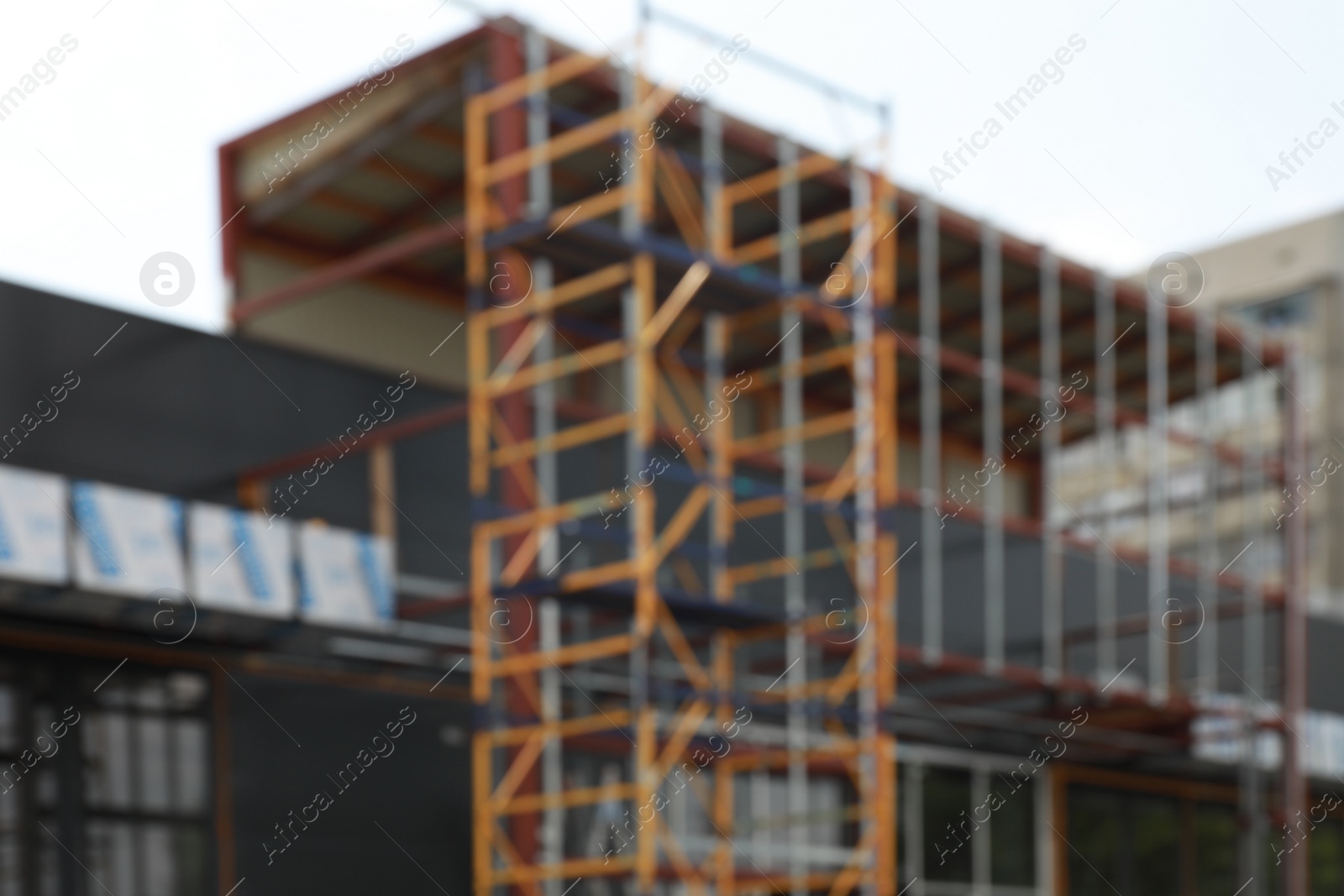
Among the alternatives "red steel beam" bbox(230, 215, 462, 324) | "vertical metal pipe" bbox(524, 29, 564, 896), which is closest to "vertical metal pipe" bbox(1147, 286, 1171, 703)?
"vertical metal pipe" bbox(524, 29, 564, 896)

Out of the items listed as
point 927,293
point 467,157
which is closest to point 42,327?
point 467,157

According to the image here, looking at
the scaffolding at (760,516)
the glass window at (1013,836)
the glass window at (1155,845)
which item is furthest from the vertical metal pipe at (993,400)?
the glass window at (1155,845)

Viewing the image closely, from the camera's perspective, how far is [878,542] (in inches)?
739

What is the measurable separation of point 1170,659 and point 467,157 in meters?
14.4

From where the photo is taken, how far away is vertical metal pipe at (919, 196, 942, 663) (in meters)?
21.9

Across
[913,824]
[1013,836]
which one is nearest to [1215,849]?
[1013,836]

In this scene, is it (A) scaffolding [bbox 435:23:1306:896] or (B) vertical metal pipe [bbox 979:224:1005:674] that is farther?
(B) vertical metal pipe [bbox 979:224:1005:674]

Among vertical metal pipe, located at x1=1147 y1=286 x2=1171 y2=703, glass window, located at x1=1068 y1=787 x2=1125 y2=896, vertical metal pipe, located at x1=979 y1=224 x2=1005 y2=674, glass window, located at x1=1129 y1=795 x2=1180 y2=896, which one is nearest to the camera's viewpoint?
vertical metal pipe, located at x1=979 y1=224 x2=1005 y2=674

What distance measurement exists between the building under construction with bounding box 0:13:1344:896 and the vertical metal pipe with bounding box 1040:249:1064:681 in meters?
0.11

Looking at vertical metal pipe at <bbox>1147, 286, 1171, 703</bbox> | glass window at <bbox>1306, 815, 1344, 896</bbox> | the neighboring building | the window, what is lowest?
the window

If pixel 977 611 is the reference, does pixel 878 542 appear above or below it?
below

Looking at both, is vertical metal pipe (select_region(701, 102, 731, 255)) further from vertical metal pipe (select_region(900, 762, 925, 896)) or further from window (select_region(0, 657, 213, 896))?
vertical metal pipe (select_region(900, 762, 925, 896))

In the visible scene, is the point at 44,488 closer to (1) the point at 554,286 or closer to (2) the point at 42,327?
(2) the point at 42,327

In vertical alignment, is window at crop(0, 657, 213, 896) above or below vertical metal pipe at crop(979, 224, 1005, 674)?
below
